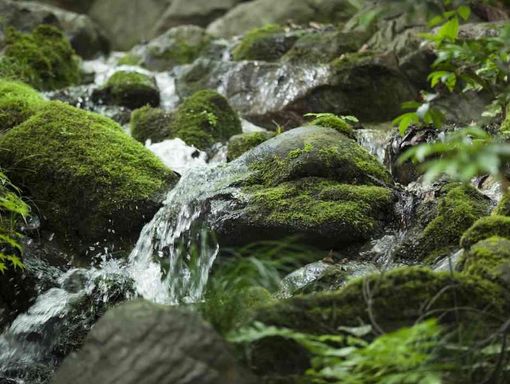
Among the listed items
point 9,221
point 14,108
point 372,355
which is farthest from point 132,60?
point 372,355

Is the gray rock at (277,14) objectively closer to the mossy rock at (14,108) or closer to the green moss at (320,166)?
the mossy rock at (14,108)

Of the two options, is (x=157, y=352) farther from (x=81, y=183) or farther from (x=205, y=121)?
(x=205, y=121)

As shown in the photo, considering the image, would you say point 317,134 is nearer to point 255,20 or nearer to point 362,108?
point 362,108

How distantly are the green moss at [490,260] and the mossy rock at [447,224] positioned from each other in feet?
3.37

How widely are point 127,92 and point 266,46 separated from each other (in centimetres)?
298

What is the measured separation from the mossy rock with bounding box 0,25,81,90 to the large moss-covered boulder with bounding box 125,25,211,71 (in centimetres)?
158

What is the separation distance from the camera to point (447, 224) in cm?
443

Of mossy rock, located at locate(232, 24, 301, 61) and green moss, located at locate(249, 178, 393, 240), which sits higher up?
green moss, located at locate(249, 178, 393, 240)

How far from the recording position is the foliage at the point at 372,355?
2219 mm

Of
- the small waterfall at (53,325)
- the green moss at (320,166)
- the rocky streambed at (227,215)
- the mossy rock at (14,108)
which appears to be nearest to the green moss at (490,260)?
the rocky streambed at (227,215)

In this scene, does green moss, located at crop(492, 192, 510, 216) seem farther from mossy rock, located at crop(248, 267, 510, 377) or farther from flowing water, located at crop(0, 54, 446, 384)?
mossy rock, located at crop(248, 267, 510, 377)

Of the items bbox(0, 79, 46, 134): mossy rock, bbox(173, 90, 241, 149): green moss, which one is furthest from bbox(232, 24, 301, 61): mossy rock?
bbox(0, 79, 46, 134): mossy rock

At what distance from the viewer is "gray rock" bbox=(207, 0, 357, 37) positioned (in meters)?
14.5

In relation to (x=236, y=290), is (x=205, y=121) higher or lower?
lower
